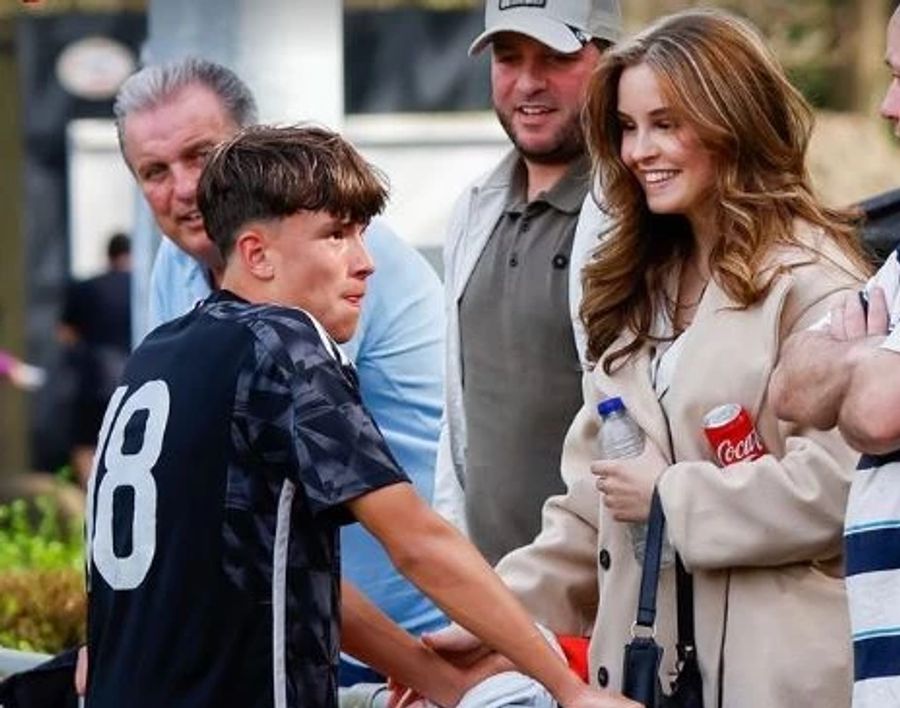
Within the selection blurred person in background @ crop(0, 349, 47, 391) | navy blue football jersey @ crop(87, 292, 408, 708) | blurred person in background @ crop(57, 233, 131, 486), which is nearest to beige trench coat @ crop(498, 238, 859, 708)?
navy blue football jersey @ crop(87, 292, 408, 708)

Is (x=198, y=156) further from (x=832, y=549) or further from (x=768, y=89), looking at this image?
(x=832, y=549)

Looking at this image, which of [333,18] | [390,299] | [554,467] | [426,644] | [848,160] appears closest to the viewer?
[426,644]

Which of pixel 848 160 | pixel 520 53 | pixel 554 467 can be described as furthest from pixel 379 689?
pixel 848 160

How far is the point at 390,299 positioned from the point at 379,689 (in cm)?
112

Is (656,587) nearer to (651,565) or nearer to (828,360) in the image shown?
(651,565)

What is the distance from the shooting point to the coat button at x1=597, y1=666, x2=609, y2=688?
4.72m

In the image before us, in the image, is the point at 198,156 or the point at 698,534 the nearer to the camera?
the point at 698,534

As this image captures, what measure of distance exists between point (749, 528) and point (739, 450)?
0.13m

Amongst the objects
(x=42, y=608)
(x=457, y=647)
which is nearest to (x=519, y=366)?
(x=457, y=647)

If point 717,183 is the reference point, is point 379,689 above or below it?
below

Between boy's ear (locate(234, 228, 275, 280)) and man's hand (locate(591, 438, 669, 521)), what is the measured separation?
2.20ft

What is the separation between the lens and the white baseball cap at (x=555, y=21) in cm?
555

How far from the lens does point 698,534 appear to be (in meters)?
4.50

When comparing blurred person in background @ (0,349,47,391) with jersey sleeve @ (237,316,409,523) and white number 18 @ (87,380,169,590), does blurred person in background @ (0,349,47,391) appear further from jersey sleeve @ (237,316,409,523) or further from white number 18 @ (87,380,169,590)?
jersey sleeve @ (237,316,409,523)
